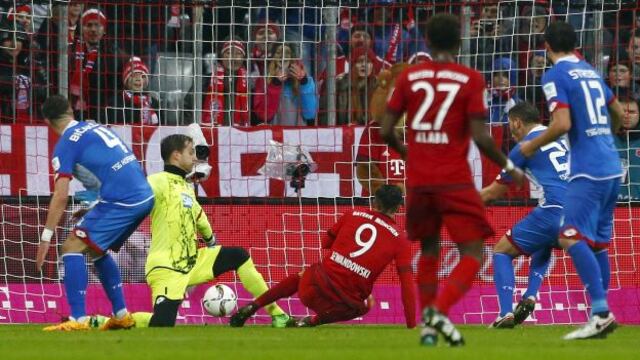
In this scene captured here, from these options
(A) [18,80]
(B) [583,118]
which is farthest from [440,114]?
(A) [18,80]

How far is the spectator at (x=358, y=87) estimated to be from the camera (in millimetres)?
17516

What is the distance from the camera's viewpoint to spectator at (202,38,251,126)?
17.7 metres

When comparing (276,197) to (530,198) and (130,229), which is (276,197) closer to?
(530,198)

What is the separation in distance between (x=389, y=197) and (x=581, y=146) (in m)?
2.40

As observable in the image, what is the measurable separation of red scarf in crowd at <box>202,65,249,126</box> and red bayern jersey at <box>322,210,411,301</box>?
14.8ft

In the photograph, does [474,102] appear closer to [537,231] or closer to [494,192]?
[494,192]

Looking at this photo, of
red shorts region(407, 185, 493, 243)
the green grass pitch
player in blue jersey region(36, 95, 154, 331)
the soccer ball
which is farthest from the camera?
the soccer ball

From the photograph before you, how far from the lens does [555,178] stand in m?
14.0

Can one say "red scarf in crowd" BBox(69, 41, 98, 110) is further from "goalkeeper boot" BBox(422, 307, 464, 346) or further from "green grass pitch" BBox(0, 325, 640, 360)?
"goalkeeper boot" BBox(422, 307, 464, 346)

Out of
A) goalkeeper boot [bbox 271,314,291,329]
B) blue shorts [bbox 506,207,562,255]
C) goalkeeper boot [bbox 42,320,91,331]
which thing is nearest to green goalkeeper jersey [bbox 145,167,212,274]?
goalkeeper boot [bbox 271,314,291,329]

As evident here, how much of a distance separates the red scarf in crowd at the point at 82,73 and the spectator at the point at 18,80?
13.9 inches

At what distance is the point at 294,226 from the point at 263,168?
73cm

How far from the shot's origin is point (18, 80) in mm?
17281

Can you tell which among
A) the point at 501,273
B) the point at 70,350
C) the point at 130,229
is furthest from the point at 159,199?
the point at 70,350
